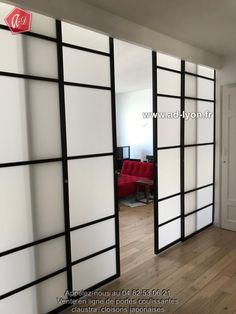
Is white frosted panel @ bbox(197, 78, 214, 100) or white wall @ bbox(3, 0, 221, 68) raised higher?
white wall @ bbox(3, 0, 221, 68)

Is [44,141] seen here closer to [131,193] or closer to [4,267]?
[4,267]

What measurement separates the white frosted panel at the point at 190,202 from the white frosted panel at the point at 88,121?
1.58m

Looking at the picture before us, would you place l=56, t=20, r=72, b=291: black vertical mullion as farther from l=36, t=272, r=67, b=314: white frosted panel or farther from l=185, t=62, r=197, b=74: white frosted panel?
l=185, t=62, r=197, b=74: white frosted panel

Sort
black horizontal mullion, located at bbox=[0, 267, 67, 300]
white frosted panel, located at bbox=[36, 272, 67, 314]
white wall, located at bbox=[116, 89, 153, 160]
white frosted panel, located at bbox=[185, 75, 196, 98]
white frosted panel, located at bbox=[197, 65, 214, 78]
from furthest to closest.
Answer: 1. white wall, located at bbox=[116, 89, 153, 160]
2. white frosted panel, located at bbox=[197, 65, 214, 78]
3. white frosted panel, located at bbox=[185, 75, 196, 98]
4. white frosted panel, located at bbox=[36, 272, 67, 314]
5. black horizontal mullion, located at bbox=[0, 267, 67, 300]

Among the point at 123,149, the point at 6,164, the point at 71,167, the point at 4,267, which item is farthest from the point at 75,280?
the point at 123,149

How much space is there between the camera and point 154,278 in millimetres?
2723

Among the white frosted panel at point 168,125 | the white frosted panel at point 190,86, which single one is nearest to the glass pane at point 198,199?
the white frosted panel at point 168,125

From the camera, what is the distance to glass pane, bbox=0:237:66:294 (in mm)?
1935

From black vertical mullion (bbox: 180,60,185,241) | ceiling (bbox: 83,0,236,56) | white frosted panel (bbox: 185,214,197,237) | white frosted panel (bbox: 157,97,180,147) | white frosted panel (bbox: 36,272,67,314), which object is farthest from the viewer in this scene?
Result: white frosted panel (bbox: 185,214,197,237)

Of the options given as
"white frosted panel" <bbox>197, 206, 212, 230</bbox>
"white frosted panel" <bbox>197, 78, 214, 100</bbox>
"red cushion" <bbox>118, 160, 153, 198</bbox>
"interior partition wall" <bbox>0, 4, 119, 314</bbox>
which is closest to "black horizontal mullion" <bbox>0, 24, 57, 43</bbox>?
"interior partition wall" <bbox>0, 4, 119, 314</bbox>

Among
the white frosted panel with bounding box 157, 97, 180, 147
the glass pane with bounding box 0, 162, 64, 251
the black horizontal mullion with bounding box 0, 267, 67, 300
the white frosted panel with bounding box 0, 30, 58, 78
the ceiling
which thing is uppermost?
the ceiling

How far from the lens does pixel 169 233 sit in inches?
135

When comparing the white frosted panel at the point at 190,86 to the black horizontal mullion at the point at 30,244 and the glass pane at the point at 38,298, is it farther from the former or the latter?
the glass pane at the point at 38,298

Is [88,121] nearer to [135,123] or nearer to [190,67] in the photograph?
[190,67]
